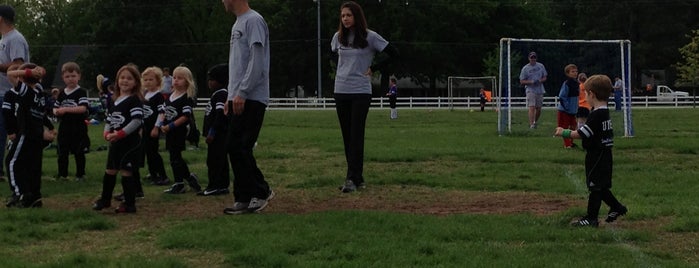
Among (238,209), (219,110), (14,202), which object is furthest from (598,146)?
(14,202)

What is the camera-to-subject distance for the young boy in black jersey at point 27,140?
8008 millimetres

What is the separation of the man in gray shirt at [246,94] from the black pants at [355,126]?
1722mm

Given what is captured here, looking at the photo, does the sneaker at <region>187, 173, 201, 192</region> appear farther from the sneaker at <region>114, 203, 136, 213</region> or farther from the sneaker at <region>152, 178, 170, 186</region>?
the sneaker at <region>114, 203, 136, 213</region>

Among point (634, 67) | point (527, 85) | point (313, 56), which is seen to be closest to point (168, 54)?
point (313, 56)

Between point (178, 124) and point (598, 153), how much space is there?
4.69 meters

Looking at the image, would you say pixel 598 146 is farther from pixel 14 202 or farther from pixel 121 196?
pixel 14 202

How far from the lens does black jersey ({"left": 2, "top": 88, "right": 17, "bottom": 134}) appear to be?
27.2 feet

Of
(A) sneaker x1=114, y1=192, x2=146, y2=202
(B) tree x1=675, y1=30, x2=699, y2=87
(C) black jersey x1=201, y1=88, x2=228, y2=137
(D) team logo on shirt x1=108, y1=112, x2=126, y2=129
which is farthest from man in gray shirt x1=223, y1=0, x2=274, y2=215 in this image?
(B) tree x1=675, y1=30, x2=699, y2=87

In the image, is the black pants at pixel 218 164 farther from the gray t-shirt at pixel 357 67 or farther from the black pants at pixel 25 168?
the black pants at pixel 25 168

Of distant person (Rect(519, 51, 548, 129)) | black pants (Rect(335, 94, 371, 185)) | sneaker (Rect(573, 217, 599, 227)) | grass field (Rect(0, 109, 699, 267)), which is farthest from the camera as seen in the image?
distant person (Rect(519, 51, 548, 129))

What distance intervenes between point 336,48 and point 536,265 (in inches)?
187

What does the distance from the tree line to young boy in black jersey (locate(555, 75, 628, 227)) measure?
2364 inches

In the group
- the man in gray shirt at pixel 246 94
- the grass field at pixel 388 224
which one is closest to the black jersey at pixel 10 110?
the grass field at pixel 388 224

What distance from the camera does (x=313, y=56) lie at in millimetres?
71562
